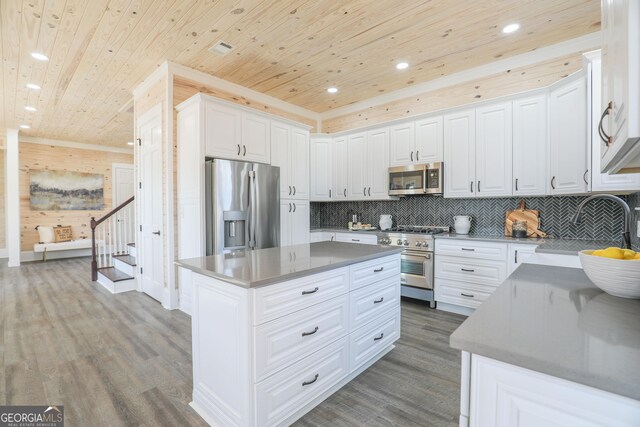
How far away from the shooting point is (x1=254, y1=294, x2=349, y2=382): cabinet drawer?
5.08 feet

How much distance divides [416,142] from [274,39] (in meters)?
2.22

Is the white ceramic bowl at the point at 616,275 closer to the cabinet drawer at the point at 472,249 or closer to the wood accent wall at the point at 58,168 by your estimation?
the cabinet drawer at the point at 472,249

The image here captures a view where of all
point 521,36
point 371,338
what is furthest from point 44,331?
point 521,36

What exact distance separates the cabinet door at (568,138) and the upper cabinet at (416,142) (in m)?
1.19

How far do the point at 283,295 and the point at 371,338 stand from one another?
41.8 inches

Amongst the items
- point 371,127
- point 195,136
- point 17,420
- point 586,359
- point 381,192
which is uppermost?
point 371,127

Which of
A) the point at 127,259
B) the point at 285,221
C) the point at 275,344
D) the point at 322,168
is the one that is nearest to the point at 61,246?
the point at 127,259

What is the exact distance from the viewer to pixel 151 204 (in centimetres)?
416

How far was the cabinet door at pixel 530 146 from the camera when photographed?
3164 mm

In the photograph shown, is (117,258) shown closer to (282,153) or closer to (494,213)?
(282,153)

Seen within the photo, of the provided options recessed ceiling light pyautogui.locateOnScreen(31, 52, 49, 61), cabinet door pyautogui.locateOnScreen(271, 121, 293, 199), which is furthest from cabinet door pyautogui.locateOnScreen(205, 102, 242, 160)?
recessed ceiling light pyautogui.locateOnScreen(31, 52, 49, 61)

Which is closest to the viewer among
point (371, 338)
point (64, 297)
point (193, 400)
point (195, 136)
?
point (193, 400)

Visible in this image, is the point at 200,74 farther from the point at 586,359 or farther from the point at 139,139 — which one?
the point at 586,359

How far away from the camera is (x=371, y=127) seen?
4.52 metres
